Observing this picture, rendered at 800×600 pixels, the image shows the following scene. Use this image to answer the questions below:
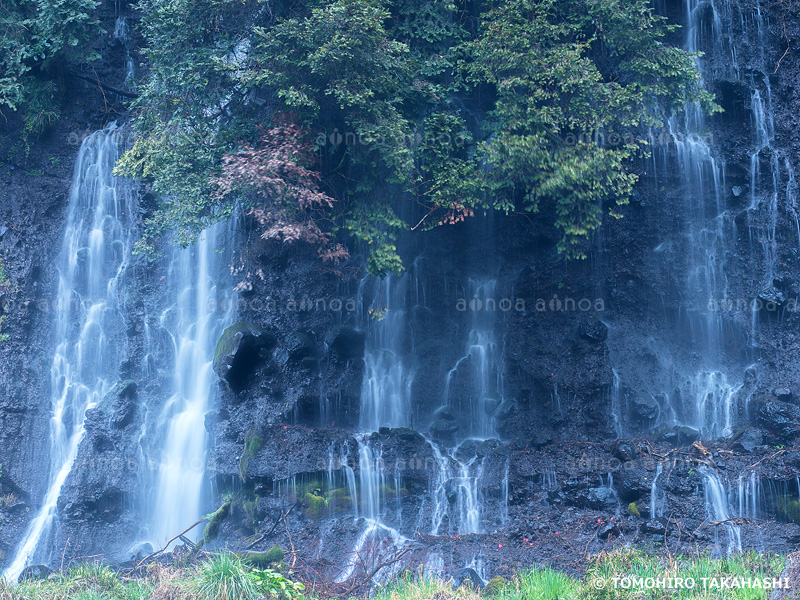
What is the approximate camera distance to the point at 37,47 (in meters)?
13.1

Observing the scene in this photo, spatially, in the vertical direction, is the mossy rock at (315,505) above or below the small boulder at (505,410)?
below

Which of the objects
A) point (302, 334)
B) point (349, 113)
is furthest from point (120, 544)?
point (349, 113)

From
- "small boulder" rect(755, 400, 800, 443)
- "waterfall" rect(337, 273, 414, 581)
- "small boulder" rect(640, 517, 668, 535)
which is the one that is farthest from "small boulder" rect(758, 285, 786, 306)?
"waterfall" rect(337, 273, 414, 581)

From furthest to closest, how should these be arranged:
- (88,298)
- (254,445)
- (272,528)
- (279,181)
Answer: (88,298) < (254,445) < (272,528) < (279,181)

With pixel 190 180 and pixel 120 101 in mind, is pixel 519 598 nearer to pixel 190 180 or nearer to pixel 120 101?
pixel 190 180

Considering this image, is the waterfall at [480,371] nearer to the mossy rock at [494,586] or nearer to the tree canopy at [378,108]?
the tree canopy at [378,108]

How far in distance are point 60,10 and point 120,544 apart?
1094 cm

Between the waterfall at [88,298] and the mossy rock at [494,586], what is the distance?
9.04 m

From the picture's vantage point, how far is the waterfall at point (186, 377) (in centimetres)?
1223

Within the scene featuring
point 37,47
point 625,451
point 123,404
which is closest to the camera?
point 625,451

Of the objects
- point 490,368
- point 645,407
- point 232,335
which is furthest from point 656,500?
point 232,335

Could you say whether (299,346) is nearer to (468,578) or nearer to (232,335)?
(232,335)

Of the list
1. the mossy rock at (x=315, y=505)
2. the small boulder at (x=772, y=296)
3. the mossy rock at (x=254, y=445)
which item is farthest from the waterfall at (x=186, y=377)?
the small boulder at (x=772, y=296)

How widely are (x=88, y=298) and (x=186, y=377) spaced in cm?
303
